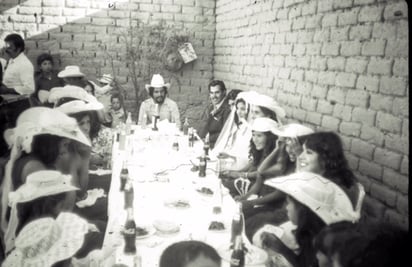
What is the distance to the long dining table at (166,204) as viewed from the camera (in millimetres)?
1985

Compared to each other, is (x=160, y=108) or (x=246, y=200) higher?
(x=160, y=108)

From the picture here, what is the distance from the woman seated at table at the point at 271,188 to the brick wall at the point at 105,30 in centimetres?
353

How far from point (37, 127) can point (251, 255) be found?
1.56m

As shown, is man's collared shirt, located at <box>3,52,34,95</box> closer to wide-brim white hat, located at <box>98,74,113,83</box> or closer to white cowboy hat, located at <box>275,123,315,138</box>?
wide-brim white hat, located at <box>98,74,113,83</box>

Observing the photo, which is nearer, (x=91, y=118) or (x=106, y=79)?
(x=91, y=118)

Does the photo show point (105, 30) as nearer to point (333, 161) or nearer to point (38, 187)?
point (38, 187)

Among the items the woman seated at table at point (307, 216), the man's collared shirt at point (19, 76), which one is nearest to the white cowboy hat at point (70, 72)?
the man's collared shirt at point (19, 76)

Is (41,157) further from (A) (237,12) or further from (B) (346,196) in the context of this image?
(A) (237,12)

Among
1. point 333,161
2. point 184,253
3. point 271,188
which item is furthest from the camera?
point 271,188

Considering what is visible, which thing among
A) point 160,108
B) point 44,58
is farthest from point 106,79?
point 160,108

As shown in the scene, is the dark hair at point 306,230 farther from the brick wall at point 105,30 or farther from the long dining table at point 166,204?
the brick wall at point 105,30

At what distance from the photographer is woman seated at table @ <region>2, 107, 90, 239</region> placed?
7.66 ft

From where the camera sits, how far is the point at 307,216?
2.16 meters

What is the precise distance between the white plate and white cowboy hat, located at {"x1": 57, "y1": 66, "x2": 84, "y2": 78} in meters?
4.60
